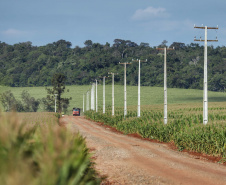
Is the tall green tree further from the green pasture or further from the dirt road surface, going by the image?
the dirt road surface

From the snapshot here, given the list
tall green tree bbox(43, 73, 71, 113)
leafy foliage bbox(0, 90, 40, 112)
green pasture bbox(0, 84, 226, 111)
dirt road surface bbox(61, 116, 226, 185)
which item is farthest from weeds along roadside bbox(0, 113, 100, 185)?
leafy foliage bbox(0, 90, 40, 112)

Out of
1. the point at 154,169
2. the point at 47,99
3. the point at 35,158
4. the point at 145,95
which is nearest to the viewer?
the point at 35,158

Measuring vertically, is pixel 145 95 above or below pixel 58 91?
below

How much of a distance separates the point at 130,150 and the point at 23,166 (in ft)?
68.3

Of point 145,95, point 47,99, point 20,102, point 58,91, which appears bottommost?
point 20,102

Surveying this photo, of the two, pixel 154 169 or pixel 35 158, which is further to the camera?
pixel 154 169

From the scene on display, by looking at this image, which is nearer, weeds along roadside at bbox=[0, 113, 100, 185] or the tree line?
weeds along roadside at bbox=[0, 113, 100, 185]

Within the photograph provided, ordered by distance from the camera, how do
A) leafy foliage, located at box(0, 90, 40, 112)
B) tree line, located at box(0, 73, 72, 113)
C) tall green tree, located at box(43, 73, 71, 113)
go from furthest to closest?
1. leafy foliage, located at box(0, 90, 40, 112)
2. tree line, located at box(0, 73, 72, 113)
3. tall green tree, located at box(43, 73, 71, 113)

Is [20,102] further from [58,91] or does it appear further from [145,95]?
[145,95]

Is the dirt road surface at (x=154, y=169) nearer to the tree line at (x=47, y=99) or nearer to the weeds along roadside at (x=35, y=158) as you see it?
the weeds along roadside at (x=35, y=158)

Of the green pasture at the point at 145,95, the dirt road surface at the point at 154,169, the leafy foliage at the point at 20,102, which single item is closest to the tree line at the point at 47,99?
the leafy foliage at the point at 20,102

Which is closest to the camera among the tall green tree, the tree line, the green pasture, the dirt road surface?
the dirt road surface

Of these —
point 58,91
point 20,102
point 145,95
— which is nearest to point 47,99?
point 58,91

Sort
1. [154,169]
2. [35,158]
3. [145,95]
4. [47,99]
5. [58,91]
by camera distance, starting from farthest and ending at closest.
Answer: [145,95], [47,99], [58,91], [154,169], [35,158]
